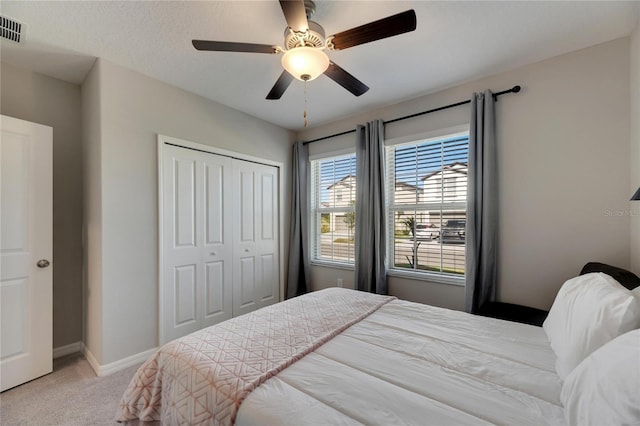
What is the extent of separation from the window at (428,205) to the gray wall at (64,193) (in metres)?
3.25

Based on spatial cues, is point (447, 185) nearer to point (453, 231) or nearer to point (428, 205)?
point (428, 205)

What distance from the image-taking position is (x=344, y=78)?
190 cm

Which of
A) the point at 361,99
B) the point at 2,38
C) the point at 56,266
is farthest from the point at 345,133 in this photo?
the point at 56,266

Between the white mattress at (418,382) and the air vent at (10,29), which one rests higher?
the air vent at (10,29)

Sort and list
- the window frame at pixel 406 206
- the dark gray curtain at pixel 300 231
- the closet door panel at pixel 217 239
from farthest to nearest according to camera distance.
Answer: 1. the dark gray curtain at pixel 300 231
2. the closet door panel at pixel 217 239
3. the window frame at pixel 406 206

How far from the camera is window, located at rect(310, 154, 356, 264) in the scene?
3682mm

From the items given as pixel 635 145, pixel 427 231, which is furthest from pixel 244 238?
pixel 635 145

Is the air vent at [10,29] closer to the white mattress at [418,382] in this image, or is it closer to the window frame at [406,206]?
the white mattress at [418,382]

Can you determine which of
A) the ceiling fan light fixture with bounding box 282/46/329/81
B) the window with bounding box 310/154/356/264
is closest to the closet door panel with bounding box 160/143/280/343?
the window with bounding box 310/154/356/264

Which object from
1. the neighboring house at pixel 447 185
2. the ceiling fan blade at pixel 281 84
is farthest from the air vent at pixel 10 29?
the neighboring house at pixel 447 185

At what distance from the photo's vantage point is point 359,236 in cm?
330

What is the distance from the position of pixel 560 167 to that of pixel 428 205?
1134 mm

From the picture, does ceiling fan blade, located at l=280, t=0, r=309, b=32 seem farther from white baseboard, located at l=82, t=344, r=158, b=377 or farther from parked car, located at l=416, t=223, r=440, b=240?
white baseboard, located at l=82, t=344, r=158, b=377

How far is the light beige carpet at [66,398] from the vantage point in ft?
5.74
